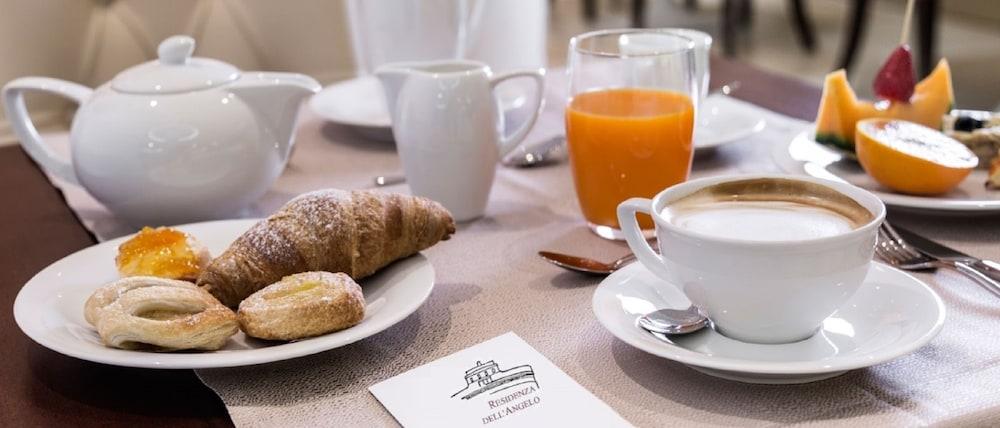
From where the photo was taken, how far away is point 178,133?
0.87m

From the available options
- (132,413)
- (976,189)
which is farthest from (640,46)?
(132,413)

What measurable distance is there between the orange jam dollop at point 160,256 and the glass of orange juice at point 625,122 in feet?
1.17

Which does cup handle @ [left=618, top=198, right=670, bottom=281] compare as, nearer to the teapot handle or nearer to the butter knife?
the butter knife

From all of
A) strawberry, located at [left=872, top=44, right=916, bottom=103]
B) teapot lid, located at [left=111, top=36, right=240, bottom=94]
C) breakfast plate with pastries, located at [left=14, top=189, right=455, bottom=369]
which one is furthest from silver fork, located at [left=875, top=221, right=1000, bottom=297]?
teapot lid, located at [left=111, top=36, right=240, bottom=94]

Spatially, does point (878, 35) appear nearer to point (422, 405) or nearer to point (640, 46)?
point (640, 46)

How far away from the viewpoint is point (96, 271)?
0.75 m

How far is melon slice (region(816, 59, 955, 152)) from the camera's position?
38.2 inches

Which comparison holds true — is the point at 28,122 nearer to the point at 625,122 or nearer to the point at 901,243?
the point at 625,122

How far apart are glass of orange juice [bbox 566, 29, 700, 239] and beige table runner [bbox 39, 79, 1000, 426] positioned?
0.05 metres

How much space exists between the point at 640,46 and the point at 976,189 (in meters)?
0.34

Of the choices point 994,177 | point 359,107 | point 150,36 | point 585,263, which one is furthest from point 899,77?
point 150,36

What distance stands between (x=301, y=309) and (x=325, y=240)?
11 centimetres

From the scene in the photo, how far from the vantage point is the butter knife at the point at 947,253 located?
71cm

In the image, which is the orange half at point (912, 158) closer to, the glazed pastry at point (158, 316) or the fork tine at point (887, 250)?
the fork tine at point (887, 250)
